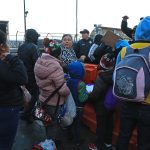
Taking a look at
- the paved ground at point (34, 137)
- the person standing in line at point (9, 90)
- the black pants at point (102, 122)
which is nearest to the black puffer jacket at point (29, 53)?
the paved ground at point (34, 137)

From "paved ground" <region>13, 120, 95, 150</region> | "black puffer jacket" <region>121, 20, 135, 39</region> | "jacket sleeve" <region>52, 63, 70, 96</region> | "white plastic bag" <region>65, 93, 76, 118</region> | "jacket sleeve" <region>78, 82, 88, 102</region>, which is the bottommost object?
"paved ground" <region>13, 120, 95, 150</region>

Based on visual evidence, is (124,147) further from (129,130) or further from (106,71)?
(106,71)

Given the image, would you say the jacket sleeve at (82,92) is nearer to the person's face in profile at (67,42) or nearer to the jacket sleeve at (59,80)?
the jacket sleeve at (59,80)

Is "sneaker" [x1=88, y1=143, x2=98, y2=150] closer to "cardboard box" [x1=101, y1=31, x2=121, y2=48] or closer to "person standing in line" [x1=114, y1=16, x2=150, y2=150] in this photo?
"person standing in line" [x1=114, y1=16, x2=150, y2=150]

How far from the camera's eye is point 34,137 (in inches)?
217

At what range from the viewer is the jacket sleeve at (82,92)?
4.98 metres

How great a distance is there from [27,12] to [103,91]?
1563 cm

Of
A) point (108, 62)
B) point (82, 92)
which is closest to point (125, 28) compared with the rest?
point (108, 62)

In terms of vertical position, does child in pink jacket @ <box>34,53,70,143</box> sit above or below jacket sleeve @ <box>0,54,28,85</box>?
below

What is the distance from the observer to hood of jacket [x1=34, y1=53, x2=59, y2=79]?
4523 mm

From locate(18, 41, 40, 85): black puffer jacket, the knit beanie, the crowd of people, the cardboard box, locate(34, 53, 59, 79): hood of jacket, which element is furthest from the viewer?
locate(18, 41, 40, 85): black puffer jacket

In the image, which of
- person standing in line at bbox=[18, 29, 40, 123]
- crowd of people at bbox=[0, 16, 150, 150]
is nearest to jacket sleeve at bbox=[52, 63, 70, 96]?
crowd of people at bbox=[0, 16, 150, 150]

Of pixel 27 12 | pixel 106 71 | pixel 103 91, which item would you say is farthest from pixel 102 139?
pixel 27 12

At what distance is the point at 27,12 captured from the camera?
766 inches
